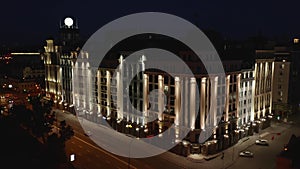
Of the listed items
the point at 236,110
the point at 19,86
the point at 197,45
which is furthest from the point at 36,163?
the point at 19,86

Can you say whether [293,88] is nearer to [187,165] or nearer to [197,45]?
[197,45]

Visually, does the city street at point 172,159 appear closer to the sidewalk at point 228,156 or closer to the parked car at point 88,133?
the sidewalk at point 228,156

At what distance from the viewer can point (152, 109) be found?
2571 inches

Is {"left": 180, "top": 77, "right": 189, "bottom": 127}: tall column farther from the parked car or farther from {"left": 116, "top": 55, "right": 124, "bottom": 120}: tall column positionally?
the parked car

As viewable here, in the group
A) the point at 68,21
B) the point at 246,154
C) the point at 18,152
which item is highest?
the point at 68,21

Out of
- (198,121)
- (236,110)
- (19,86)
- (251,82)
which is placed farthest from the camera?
(19,86)

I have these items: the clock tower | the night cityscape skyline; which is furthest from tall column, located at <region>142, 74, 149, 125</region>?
the clock tower

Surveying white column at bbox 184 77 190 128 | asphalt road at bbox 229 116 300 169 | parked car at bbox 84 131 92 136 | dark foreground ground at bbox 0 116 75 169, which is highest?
white column at bbox 184 77 190 128

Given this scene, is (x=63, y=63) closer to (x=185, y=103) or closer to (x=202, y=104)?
(x=185, y=103)

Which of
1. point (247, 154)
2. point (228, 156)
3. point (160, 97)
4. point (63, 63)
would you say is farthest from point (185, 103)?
point (63, 63)

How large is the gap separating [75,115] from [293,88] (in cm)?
7145

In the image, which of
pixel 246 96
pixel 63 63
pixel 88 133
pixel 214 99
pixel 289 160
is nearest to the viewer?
pixel 289 160

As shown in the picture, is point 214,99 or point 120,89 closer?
point 214,99

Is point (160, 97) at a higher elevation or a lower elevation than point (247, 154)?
higher
